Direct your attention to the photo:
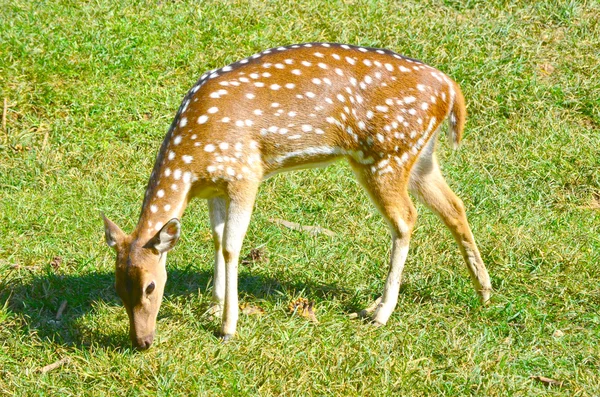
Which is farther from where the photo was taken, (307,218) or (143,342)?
(307,218)

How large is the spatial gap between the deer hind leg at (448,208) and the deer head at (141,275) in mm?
1935

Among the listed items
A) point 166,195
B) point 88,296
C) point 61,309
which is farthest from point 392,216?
point 61,309

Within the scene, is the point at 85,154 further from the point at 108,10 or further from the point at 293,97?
the point at 293,97

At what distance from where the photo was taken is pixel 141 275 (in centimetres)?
567

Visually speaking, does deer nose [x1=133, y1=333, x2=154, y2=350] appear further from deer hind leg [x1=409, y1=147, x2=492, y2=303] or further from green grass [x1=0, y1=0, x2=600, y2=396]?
deer hind leg [x1=409, y1=147, x2=492, y2=303]

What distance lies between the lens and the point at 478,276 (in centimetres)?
665

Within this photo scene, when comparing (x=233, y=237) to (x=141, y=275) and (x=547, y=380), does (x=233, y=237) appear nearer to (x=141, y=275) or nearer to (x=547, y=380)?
(x=141, y=275)

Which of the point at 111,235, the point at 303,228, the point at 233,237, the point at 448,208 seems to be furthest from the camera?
the point at 303,228

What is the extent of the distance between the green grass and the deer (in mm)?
345

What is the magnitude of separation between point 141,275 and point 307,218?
242 cm

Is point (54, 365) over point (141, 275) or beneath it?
beneath

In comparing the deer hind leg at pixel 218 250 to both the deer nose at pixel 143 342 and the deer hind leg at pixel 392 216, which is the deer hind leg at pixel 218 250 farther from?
the deer hind leg at pixel 392 216

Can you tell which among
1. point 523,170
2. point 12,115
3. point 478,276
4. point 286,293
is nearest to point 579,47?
point 523,170

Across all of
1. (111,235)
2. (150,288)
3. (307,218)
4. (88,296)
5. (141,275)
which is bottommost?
(307,218)
